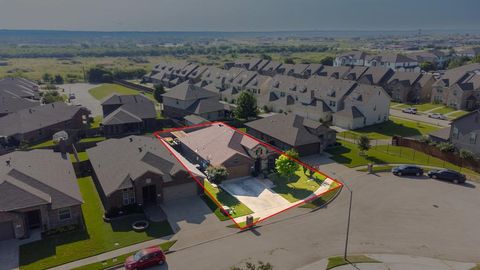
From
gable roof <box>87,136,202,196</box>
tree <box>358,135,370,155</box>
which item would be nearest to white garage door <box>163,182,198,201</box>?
gable roof <box>87,136,202,196</box>

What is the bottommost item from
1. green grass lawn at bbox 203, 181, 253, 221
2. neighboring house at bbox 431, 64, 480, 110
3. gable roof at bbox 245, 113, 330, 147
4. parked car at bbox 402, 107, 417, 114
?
green grass lawn at bbox 203, 181, 253, 221

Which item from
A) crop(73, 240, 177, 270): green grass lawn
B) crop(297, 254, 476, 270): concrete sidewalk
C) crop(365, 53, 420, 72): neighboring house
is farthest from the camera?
crop(365, 53, 420, 72): neighboring house

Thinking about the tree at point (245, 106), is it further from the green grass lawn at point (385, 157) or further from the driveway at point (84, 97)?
the driveway at point (84, 97)

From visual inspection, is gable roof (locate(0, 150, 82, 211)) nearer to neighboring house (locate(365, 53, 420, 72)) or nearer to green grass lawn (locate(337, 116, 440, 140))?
green grass lawn (locate(337, 116, 440, 140))

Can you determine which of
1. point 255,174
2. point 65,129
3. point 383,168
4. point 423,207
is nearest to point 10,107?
point 65,129

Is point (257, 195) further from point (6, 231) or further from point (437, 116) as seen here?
point (437, 116)

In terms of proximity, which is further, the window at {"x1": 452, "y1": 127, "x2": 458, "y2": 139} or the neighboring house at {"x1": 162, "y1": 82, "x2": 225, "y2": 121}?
the neighboring house at {"x1": 162, "y1": 82, "x2": 225, "y2": 121}

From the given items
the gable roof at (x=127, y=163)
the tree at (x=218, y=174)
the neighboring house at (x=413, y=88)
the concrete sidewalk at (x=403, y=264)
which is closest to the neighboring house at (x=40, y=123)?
the gable roof at (x=127, y=163)

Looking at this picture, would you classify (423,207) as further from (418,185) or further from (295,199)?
(295,199)
